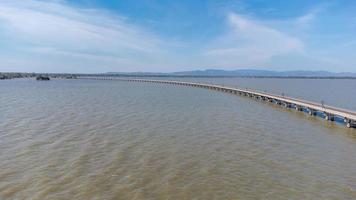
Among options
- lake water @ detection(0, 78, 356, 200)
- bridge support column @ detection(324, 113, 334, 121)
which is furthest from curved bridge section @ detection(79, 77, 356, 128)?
lake water @ detection(0, 78, 356, 200)

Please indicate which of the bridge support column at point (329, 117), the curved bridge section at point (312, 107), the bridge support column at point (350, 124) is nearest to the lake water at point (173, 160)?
the bridge support column at point (350, 124)

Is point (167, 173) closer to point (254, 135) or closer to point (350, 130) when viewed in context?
point (254, 135)

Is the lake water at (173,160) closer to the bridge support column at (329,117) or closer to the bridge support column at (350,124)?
the bridge support column at (350,124)

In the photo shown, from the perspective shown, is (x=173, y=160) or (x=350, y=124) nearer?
(x=173, y=160)

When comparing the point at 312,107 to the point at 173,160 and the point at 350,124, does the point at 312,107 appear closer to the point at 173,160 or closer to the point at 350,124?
the point at 350,124

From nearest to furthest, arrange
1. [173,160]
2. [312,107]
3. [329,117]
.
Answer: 1. [173,160]
2. [329,117]
3. [312,107]

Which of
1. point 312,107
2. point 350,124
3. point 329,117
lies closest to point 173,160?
point 350,124

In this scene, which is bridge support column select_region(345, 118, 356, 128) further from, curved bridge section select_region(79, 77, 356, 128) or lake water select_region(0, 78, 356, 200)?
lake water select_region(0, 78, 356, 200)

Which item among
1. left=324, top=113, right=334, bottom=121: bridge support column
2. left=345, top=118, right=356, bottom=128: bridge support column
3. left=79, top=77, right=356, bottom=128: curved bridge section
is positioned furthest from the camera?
left=324, top=113, right=334, bottom=121: bridge support column

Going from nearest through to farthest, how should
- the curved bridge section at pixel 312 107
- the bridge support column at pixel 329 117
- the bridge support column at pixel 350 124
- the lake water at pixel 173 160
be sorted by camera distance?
the lake water at pixel 173 160
the bridge support column at pixel 350 124
the curved bridge section at pixel 312 107
the bridge support column at pixel 329 117

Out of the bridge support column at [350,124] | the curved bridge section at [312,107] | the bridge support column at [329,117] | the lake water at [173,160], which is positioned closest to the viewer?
the lake water at [173,160]

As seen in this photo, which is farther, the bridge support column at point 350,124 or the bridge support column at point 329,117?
the bridge support column at point 329,117
